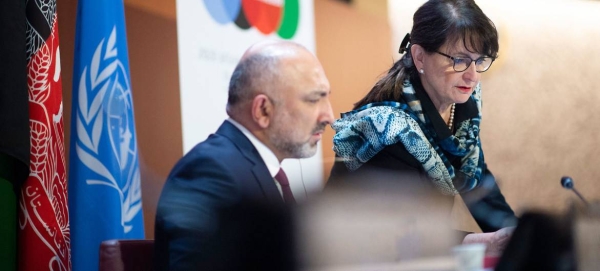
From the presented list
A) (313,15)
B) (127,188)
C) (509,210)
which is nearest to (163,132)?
(127,188)

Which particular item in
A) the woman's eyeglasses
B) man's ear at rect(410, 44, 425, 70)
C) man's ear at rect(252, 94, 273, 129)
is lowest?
man's ear at rect(252, 94, 273, 129)

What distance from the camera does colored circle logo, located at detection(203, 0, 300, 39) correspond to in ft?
9.53

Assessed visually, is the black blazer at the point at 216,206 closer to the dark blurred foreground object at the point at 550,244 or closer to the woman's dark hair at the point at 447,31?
the dark blurred foreground object at the point at 550,244

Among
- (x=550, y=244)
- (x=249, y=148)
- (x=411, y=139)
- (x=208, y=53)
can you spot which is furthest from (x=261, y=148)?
(x=208, y=53)

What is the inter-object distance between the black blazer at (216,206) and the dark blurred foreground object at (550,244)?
27 centimetres

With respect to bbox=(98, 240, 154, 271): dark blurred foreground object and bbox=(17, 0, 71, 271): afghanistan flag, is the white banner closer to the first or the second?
bbox=(17, 0, 71, 271): afghanistan flag

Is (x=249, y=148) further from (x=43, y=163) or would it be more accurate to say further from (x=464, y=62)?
(x=43, y=163)

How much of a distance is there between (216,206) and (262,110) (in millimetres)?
232

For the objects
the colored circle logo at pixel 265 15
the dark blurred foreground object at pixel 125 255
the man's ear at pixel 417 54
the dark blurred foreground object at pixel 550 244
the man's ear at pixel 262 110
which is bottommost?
the dark blurred foreground object at pixel 125 255

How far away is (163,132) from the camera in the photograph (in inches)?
113

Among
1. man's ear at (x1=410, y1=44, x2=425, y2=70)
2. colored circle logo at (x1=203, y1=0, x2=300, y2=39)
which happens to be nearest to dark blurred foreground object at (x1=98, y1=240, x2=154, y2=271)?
man's ear at (x1=410, y1=44, x2=425, y2=70)

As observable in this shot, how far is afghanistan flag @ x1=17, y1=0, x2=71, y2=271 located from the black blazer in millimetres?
1042

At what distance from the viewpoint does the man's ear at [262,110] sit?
3.75ft

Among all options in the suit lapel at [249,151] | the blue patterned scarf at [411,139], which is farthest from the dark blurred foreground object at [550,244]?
the blue patterned scarf at [411,139]
